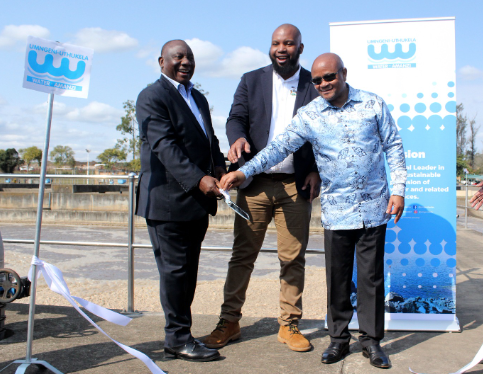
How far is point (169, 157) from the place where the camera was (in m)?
2.69

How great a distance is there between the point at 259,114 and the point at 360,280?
1.31 meters

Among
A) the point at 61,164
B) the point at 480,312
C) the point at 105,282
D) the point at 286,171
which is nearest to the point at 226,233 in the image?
the point at 105,282

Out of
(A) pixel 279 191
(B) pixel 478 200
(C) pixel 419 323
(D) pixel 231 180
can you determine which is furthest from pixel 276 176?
(C) pixel 419 323

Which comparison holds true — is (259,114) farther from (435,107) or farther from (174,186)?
(435,107)

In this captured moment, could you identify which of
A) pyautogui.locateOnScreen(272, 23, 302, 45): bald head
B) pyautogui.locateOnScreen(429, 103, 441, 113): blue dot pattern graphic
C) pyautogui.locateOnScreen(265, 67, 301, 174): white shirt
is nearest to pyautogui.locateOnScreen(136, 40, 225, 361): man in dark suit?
pyautogui.locateOnScreen(265, 67, 301, 174): white shirt

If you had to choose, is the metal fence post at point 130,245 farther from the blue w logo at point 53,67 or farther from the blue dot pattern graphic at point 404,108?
the blue dot pattern graphic at point 404,108

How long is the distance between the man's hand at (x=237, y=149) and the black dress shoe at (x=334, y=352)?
1.33 metres

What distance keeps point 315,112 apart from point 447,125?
Result: 4.28 feet

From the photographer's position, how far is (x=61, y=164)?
72125 mm

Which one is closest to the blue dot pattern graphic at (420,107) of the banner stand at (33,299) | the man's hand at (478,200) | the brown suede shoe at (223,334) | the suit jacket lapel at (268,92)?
the man's hand at (478,200)

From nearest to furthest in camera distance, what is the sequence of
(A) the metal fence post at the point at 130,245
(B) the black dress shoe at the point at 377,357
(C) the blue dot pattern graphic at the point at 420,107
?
(B) the black dress shoe at the point at 377,357
(C) the blue dot pattern graphic at the point at 420,107
(A) the metal fence post at the point at 130,245

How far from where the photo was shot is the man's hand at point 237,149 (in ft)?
9.64

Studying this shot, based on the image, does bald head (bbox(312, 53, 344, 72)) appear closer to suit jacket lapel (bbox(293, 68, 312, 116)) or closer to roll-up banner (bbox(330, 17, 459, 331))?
suit jacket lapel (bbox(293, 68, 312, 116))

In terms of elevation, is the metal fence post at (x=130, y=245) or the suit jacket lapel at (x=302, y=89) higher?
the suit jacket lapel at (x=302, y=89)
